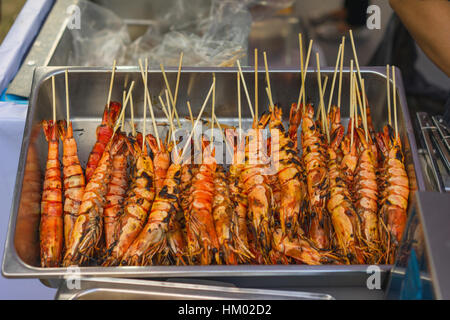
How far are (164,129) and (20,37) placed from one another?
120 cm

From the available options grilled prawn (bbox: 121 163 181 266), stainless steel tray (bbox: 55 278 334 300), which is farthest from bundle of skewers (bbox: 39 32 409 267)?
stainless steel tray (bbox: 55 278 334 300)

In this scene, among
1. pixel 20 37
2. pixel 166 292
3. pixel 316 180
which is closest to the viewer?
pixel 166 292

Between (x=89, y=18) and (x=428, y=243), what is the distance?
308 cm

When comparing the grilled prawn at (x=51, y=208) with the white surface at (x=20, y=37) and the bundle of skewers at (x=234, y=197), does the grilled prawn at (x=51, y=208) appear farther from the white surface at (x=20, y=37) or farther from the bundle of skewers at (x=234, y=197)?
the white surface at (x=20, y=37)

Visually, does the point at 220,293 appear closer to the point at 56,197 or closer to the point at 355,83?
the point at 56,197

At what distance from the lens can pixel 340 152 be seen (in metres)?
2.23

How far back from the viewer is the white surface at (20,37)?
252 centimetres

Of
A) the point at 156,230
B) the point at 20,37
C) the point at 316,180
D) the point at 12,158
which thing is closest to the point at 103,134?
the point at 12,158

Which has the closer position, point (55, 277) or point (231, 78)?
point (55, 277)

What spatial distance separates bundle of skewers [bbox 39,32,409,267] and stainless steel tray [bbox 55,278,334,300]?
0.19 meters

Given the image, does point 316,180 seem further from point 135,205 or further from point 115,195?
point 115,195

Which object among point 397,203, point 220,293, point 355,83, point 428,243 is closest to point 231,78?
point 355,83

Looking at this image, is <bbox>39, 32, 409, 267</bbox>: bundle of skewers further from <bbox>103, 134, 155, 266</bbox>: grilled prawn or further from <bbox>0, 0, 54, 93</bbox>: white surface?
<bbox>0, 0, 54, 93</bbox>: white surface

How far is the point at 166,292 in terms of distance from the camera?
1.50m
